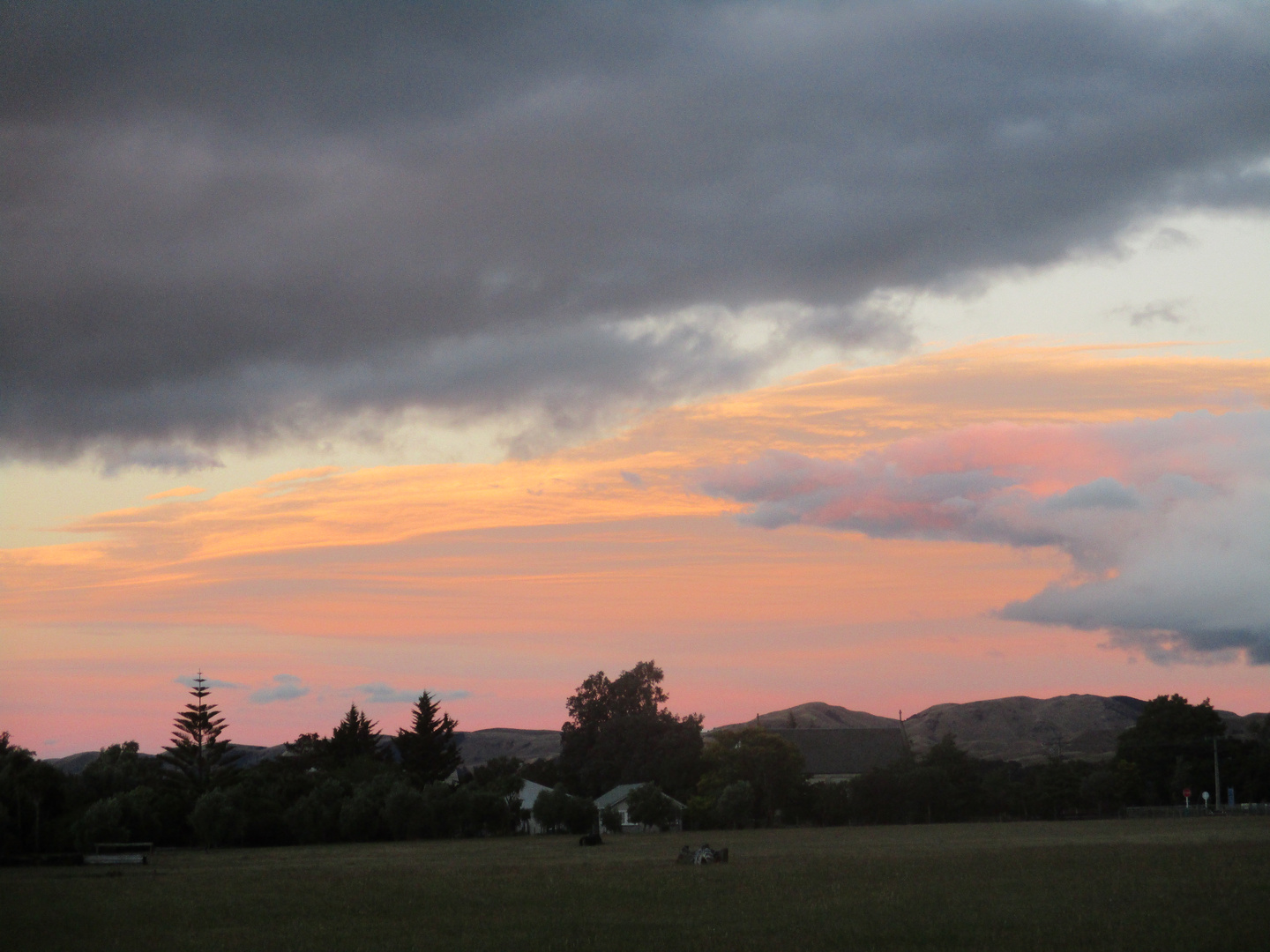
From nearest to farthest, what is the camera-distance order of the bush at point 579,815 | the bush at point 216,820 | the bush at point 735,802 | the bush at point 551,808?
the bush at point 216,820 → the bush at point 579,815 → the bush at point 551,808 → the bush at point 735,802

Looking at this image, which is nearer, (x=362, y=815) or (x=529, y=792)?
(x=362, y=815)

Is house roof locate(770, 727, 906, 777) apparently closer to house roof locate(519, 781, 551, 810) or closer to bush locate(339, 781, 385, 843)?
house roof locate(519, 781, 551, 810)

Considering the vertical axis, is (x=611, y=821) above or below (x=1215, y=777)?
below

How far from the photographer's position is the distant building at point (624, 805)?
8444 centimetres

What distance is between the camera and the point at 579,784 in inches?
4277

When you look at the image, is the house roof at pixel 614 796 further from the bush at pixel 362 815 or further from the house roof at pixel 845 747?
the house roof at pixel 845 747

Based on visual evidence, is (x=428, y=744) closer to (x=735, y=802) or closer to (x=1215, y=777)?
(x=735, y=802)

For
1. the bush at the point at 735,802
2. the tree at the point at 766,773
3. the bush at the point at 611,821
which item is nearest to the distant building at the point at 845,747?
the tree at the point at 766,773

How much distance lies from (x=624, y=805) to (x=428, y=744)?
28619 millimetres

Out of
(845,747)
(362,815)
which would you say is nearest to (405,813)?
(362,815)

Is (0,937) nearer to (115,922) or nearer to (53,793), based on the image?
(115,922)

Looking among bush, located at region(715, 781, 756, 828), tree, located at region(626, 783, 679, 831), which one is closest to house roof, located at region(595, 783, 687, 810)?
bush, located at region(715, 781, 756, 828)

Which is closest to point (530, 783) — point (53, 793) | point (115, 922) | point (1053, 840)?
point (53, 793)

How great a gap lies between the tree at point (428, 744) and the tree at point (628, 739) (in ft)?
36.6
